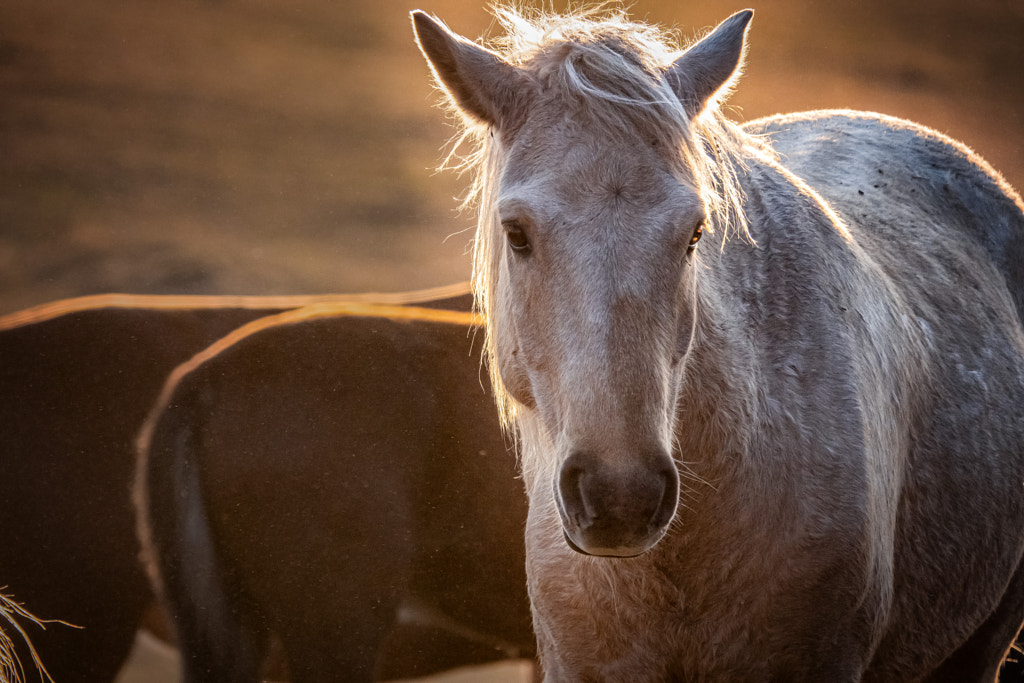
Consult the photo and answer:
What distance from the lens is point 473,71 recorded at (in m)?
0.89

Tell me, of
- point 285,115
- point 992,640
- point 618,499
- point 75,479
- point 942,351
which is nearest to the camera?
point 618,499

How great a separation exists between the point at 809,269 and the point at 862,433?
0.87ft

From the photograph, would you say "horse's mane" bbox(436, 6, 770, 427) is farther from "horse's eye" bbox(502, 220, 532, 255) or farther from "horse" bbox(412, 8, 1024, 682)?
"horse's eye" bbox(502, 220, 532, 255)

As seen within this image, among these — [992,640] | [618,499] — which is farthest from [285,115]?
[992,640]

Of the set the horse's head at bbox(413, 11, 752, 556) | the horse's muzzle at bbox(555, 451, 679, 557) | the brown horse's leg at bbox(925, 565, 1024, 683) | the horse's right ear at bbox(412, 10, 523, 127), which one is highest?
the horse's right ear at bbox(412, 10, 523, 127)

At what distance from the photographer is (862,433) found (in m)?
1.01

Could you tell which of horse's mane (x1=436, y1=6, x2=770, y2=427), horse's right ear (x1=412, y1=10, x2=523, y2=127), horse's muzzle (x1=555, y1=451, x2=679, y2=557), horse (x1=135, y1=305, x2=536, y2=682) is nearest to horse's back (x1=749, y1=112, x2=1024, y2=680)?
horse's mane (x1=436, y1=6, x2=770, y2=427)

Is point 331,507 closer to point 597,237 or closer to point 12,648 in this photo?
point 12,648

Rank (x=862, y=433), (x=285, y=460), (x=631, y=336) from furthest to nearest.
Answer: (x=285, y=460)
(x=862, y=433)
(x=631, y=336)

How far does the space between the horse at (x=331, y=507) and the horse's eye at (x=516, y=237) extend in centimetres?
125

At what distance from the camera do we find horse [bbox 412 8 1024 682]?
736 mm

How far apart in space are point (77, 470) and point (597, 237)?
194cm

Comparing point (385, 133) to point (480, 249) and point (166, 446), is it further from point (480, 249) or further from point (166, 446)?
point (480, 249)

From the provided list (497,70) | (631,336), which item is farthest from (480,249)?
(631,336)
